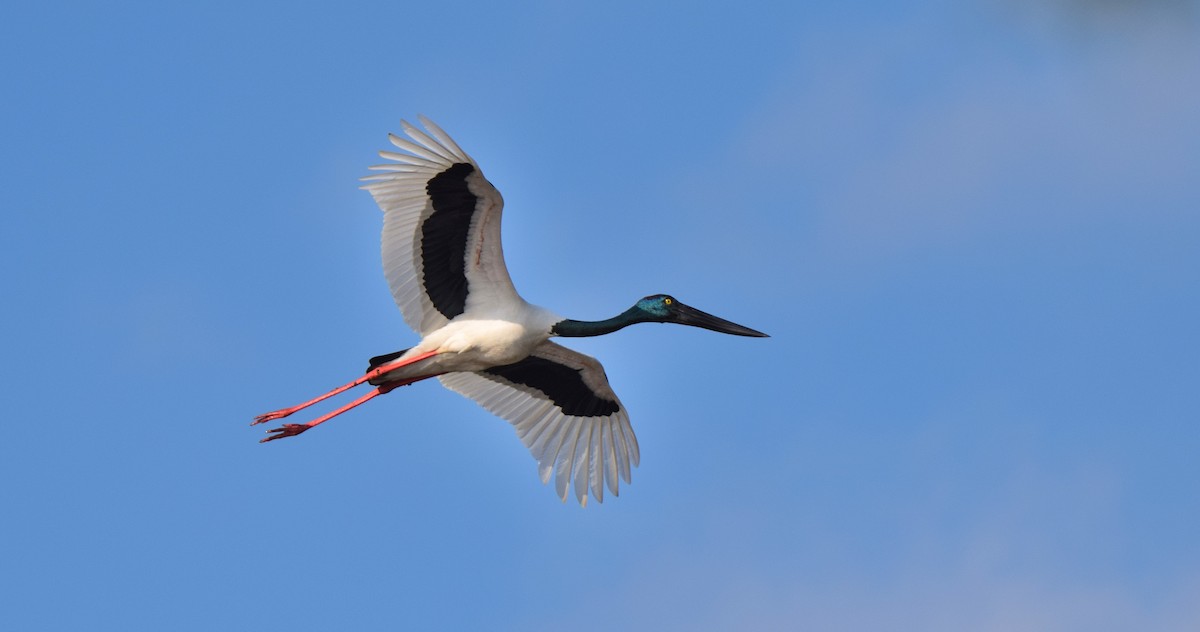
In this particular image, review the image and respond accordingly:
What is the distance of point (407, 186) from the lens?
30.5 meters

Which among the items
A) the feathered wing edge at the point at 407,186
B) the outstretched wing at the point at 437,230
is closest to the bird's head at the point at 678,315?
the outstretched wing at the point at 437,230

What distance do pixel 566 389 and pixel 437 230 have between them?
3.72m

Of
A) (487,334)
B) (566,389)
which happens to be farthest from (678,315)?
(487,334)

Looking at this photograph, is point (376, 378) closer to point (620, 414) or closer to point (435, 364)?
point (435, 364)

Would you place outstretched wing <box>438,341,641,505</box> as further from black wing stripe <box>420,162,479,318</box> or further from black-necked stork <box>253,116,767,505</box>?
black wing stripe <box>420,162,479,318</box>

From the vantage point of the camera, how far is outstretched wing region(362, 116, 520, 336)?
99.5 ft

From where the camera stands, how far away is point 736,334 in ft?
111

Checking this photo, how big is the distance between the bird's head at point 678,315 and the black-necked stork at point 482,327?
1cm

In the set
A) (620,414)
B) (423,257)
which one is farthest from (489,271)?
(620,414)

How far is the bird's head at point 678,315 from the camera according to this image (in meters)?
32.9

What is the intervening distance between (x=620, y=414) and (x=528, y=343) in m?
2.35

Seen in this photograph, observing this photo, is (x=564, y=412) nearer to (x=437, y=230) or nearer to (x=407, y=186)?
(x=437, y=230)

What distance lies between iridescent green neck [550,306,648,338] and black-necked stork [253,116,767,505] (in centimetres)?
2

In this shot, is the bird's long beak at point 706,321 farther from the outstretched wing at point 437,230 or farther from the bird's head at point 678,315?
the outstretched wing at point 437,230
